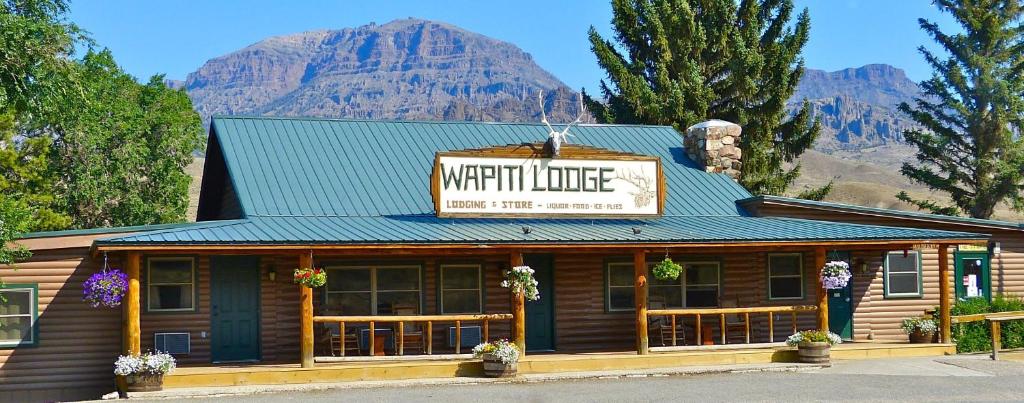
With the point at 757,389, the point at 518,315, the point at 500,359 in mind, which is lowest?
the point at 757,389

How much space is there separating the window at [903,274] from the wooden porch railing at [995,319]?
1.63m

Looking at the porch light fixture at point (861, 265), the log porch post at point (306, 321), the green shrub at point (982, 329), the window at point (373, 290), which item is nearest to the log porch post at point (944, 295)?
the green shrub at point (982, 329)

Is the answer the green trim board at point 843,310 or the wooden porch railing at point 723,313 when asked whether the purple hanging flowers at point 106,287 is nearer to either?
the wooden porch railing at point 723,313

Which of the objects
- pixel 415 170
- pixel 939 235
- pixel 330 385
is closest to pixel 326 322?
pixel 330 385

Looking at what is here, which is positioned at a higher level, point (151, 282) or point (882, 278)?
point (151, 282)

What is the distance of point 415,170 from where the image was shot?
74.8 feet

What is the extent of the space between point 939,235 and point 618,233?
18.4ft

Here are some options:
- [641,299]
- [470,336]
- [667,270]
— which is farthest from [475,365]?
[667,270]

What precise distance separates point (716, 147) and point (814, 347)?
665cm

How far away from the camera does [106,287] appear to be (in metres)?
16.8

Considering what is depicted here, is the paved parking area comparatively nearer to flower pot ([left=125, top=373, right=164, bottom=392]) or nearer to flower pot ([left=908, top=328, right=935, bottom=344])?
flower pot ([left=125, top=373, right=164, bottom=392])

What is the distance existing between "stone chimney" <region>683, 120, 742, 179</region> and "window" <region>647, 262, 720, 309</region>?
3.42 metres

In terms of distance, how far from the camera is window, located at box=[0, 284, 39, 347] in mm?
18266

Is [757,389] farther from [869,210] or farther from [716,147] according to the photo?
[716,147]
